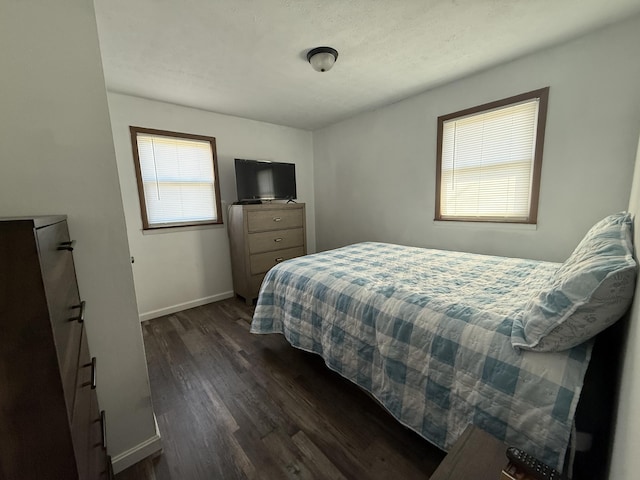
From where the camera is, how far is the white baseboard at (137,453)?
122 centimetres

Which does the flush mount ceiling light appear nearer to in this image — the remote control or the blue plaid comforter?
the blue plaid comforter

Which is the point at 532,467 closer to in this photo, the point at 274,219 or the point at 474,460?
the point at 474,460

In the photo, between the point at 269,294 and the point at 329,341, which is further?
the point at 269,294

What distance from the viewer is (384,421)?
146 centimetres

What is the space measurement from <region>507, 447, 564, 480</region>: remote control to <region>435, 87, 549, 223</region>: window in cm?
221

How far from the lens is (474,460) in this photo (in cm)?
72

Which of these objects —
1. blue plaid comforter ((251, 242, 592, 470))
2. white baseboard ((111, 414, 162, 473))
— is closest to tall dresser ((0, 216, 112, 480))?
white baseboard ((111, 414, 162, 473))

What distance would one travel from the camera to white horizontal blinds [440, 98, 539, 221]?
88.8 inches

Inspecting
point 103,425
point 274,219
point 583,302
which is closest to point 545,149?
point 583,302

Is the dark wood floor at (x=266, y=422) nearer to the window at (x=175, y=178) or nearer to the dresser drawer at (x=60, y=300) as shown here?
the dresser drawer at (x=60, y=300)

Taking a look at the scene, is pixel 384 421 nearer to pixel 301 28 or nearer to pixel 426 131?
pixel 301 28

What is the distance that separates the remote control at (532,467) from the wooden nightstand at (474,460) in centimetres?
8

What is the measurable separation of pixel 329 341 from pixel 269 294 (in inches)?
27.9

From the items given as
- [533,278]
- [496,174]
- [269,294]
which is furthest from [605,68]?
[269,294]
